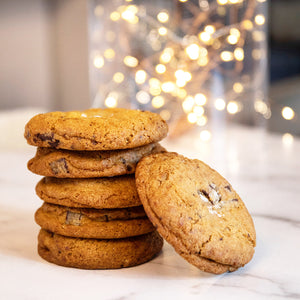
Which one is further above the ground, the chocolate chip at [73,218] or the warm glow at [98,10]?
the warm glow at [98,10]

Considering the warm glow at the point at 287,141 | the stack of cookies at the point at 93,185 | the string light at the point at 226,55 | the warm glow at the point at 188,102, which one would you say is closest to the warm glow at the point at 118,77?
the warm glow at the point at 188,102

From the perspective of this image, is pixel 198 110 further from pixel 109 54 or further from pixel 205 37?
pixel 109 54

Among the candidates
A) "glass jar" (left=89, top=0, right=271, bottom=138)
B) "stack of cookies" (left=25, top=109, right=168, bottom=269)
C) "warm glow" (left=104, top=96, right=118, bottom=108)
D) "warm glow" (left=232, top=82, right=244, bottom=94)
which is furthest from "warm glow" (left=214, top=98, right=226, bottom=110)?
"stack of cookies" (left=25, top=109, right=168, bottom=269)

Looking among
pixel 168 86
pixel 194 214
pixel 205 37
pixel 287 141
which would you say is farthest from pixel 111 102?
pixel 194 214

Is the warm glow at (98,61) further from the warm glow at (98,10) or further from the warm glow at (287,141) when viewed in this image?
the warm glow at (287,141)

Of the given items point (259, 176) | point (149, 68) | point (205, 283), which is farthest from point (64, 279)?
point (149, 68)

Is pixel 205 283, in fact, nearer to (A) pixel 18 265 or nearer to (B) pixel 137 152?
(B) pixel 137 152

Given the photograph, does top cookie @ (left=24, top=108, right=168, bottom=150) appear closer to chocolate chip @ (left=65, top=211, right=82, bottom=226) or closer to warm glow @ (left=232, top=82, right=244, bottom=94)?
chocolate chip @ (left=65, top=211, right=82, bottom=226)
